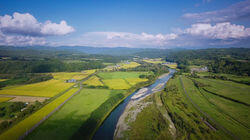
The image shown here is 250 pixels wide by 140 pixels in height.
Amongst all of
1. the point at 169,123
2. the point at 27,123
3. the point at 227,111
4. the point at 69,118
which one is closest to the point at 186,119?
the point at 169,123

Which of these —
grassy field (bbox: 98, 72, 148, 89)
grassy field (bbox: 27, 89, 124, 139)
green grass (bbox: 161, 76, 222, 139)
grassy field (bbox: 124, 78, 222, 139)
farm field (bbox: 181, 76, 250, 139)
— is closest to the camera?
grassy field (bbox: 27, 89, 124, 139)

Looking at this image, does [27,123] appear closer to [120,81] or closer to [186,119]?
[186,119]

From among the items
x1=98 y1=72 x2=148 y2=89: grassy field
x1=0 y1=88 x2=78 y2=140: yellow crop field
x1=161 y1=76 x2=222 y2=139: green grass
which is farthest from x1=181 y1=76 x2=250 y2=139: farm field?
x1=0 y1=88 x2=78 y2=140: yellow crop field

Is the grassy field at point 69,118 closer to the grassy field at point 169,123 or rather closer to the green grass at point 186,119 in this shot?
the grassy field at point 169,123

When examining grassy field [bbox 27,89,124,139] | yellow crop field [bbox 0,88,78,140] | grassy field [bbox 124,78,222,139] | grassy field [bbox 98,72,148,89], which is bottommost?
grassy field [bbox 124,78,222,139]

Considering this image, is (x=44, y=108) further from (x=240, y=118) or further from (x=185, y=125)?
(x=240, y=118)

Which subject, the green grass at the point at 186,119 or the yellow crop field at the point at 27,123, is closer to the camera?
the yellow crop field at the point at 27,123

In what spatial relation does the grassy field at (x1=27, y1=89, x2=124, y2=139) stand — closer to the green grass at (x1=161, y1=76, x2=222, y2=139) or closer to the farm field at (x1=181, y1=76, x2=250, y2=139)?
the green grass at (x1=161, y1=76, x2=222, y2=139)

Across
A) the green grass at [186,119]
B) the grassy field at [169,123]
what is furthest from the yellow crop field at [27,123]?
the green grass at [186,119]

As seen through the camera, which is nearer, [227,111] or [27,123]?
[27,123]
